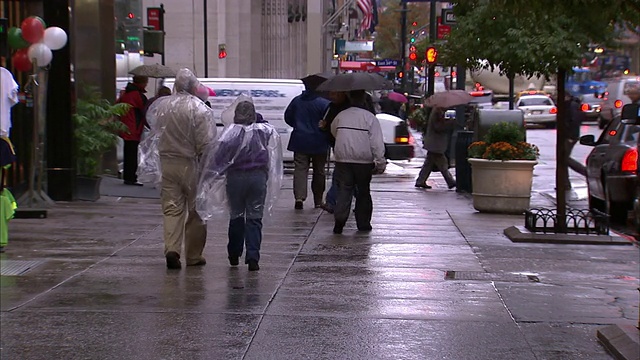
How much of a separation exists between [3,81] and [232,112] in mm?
2907

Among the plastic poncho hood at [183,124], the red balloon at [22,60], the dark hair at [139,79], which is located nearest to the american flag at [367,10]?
the dark hair at [139,79]

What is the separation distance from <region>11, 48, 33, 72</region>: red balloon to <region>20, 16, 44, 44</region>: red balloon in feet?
0.70

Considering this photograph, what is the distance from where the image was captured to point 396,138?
77.9 feet

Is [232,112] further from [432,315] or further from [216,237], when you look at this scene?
[432,315]

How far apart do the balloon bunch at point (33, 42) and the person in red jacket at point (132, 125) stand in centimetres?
358

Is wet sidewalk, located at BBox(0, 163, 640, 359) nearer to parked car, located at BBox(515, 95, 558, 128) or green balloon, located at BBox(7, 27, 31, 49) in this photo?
green balloon, located at BBox(7, 27, 31, 49)

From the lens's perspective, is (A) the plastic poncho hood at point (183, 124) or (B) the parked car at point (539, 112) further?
(B) the parked car at point (539, 112)

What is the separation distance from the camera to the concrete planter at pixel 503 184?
13820mm

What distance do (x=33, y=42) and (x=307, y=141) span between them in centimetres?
399

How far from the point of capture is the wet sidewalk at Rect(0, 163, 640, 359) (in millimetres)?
6719

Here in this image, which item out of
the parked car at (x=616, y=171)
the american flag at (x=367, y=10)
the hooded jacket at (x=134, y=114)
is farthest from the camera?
the american flag at (x=367, y=10)

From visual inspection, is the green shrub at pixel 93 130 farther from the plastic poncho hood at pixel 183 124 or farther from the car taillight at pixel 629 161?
the car taillight at pixel 629 161

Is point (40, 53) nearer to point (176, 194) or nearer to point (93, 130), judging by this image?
point (93, 130)

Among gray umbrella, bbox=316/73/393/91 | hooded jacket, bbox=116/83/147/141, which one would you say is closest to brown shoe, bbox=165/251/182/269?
gray umbrella, bbox=316/73/393/91
